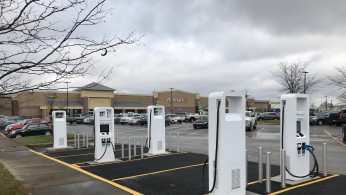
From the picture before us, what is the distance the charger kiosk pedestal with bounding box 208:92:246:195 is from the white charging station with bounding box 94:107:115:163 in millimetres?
6411

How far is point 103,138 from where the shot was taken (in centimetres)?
1156

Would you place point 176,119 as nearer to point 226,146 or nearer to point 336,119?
point 336,119

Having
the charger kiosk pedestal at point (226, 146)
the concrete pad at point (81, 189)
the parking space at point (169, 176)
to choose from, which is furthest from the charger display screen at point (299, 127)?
the concrete pad at point (81, 189)

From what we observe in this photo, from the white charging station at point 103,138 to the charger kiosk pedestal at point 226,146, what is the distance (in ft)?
21.0

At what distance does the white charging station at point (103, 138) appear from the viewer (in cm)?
1142

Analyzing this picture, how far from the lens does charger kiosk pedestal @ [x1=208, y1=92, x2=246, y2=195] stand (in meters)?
5.82

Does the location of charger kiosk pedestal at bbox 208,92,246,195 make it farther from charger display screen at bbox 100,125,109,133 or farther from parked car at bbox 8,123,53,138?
parked car at bbox 8,123,53,138

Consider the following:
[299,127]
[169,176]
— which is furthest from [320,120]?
[169,176]

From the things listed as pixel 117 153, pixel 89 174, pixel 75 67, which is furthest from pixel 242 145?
pixel 117 153

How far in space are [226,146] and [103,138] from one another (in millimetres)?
6800

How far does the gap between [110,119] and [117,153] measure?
2932 millimetres

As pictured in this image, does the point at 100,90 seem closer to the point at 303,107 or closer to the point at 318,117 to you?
the point at 318,117

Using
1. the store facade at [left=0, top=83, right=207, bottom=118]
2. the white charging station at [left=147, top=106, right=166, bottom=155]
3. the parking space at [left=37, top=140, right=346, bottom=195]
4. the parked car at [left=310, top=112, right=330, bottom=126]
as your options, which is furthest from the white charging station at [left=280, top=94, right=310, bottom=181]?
the store facade at [left=0, top=83, right=207, bottom=118]

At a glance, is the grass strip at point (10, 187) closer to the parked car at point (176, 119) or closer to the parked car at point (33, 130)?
the parked car at point (33, 130)
